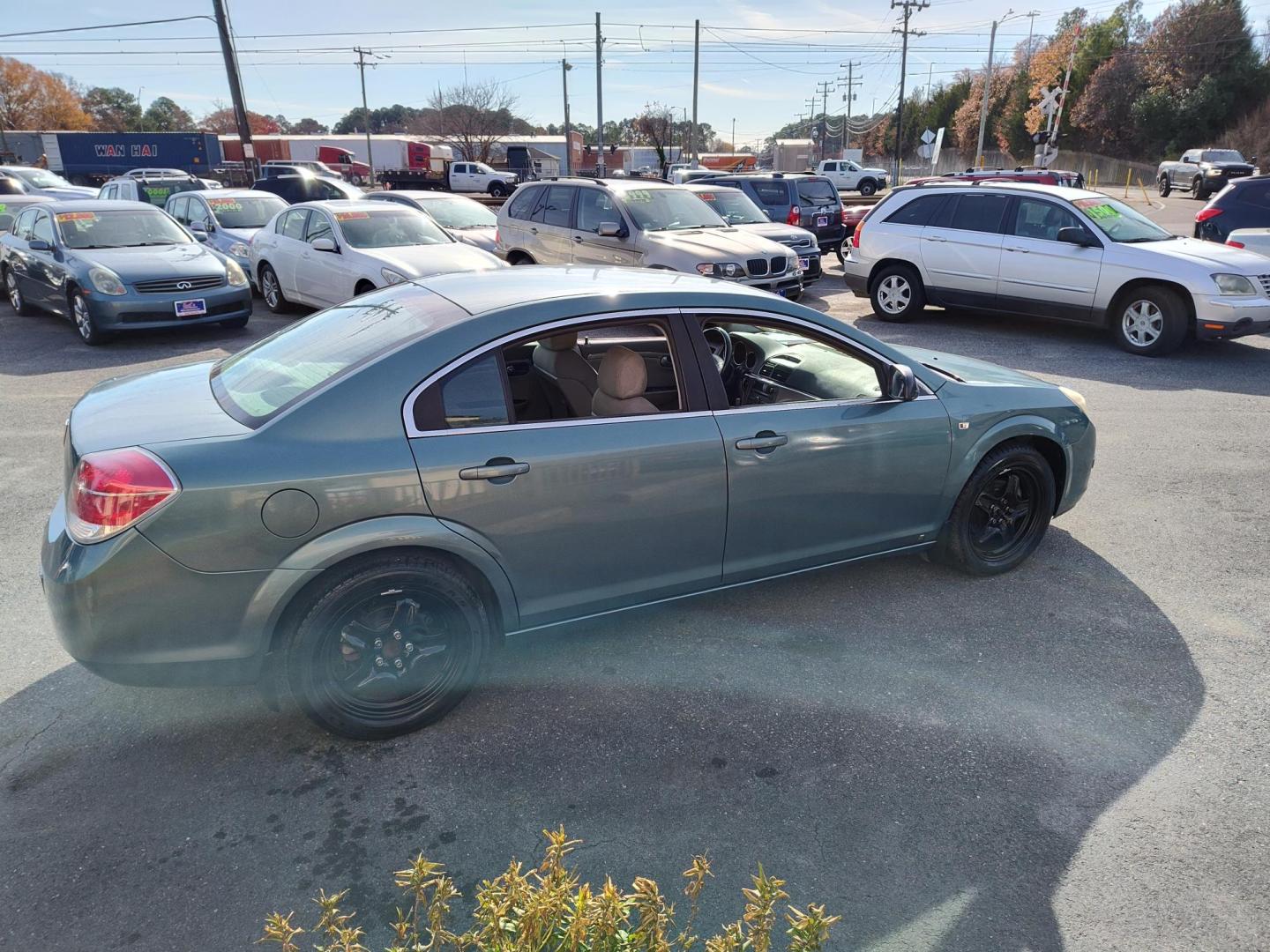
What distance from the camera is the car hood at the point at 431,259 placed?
977 centimetres

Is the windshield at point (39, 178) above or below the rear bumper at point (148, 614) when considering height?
above

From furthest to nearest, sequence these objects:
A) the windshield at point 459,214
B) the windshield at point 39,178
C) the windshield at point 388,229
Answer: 1. the windshield at point 39,178
2. the windshield at point 459,214
3. the windshield at point 388,229

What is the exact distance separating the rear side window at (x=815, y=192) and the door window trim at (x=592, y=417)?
15764 mm

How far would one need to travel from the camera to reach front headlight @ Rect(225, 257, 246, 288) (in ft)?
34.5

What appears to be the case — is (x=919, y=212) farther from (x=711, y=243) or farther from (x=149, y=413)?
(x=149, y=413)

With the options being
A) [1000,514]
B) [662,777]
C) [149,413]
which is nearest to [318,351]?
[149,413]

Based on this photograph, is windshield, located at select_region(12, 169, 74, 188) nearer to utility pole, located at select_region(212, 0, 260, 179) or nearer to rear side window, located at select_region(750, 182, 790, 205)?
utility pole, located at select_region(212, 0, 260, 179)

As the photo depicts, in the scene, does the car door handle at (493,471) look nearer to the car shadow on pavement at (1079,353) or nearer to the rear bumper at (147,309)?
the car shadow on pavement at (1079,353)

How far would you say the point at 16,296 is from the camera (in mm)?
11992

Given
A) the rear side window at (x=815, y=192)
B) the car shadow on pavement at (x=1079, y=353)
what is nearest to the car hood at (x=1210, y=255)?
the car shadow on pavement at (x=1079, y=353)

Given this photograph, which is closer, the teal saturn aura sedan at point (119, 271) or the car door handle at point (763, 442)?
the car door handle at point (763, 442)

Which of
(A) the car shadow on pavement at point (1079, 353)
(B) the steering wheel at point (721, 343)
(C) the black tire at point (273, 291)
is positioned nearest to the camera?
(B) the steering wheel at point (721, 343)

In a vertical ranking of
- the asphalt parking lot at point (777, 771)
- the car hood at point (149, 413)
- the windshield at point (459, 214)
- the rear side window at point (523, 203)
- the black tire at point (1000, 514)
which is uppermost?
the rear side window at point (523, 203)

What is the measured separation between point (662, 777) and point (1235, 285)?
9.10 m
